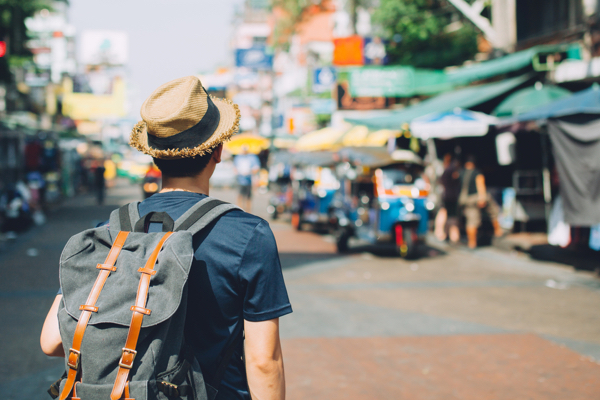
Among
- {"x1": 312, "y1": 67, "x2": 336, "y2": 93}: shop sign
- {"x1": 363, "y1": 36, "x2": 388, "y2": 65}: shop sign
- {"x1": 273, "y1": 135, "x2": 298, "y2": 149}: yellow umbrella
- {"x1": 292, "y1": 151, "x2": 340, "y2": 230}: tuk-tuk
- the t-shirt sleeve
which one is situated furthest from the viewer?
{"x1": 273, "y1": 135, "x2": 298, "y2": 149}: yellow umbrella

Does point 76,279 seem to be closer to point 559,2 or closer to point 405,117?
point 405,117

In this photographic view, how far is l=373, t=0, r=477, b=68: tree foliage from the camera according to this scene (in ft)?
64.6

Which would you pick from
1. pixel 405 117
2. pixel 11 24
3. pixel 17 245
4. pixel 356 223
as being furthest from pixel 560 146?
pixel 11 24

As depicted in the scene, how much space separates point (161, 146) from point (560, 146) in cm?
916

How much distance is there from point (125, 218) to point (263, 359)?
1.99 feet

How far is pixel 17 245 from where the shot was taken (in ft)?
43.2

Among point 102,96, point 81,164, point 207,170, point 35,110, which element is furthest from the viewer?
point 81,164

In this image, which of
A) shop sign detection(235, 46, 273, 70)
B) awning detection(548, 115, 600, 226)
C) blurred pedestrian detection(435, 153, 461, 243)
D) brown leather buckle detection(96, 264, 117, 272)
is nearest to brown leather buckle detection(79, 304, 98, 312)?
brown leather buckle detection(96, 264, 117, 272)

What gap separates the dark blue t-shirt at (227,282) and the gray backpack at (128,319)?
112mm

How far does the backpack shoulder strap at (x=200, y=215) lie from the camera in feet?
5.91

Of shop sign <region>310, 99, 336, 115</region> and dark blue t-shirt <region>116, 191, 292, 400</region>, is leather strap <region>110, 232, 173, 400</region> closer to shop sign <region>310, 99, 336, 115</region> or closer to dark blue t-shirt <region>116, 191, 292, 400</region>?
dark blue t-shirt <region>116, 191, 292, 400</region>

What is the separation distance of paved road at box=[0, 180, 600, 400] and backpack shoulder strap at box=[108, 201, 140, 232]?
3127mm

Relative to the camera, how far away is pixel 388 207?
11625mm

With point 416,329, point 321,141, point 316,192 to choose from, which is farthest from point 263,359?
point 321,141
